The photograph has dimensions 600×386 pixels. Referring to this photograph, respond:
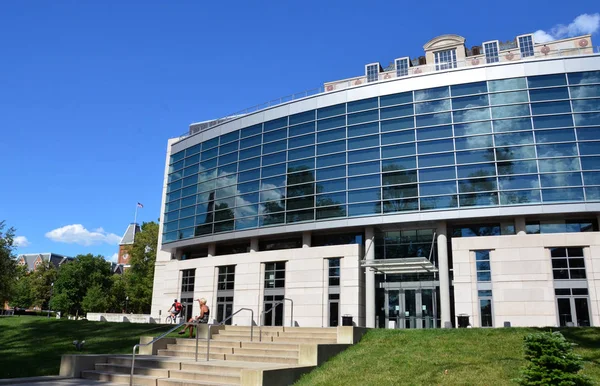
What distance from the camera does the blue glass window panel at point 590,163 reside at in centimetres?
3488

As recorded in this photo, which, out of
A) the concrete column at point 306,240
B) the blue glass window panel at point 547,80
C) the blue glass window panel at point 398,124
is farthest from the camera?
the concrete column at point 306,240

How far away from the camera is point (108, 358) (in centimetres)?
1681

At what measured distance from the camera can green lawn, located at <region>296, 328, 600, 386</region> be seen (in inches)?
520

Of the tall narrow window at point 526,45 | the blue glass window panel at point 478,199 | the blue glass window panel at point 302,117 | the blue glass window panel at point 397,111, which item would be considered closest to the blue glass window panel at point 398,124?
the blue glass window panel at point 397,111

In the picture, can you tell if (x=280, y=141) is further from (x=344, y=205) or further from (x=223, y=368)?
(x=223, y=368)

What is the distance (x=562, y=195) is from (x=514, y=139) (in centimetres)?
513

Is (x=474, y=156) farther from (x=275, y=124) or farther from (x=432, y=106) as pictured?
(x=275, y=124)

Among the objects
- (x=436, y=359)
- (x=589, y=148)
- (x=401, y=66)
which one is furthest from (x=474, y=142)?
(x=436, y=359)

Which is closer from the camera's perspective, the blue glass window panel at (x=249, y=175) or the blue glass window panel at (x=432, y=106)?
the blue glass window panel at (x=432, y=106)

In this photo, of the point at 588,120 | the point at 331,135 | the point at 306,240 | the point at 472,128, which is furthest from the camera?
the point at 306,240

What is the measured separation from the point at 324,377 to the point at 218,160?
38.4 m

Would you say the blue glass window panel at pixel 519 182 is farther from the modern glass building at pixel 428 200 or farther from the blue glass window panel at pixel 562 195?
the blue glass window panel at pixel 562 195

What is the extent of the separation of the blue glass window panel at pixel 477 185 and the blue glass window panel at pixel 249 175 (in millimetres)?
18273

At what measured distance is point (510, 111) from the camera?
37.1 m
